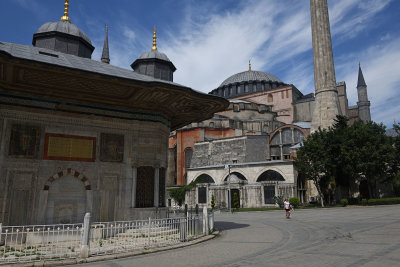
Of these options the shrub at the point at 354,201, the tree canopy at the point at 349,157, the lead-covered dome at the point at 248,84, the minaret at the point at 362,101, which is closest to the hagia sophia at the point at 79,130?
the tree canopy at the point at 349,157

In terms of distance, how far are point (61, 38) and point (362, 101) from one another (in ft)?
213

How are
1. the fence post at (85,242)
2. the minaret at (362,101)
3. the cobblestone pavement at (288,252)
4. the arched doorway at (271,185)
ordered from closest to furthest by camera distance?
the cobblestone pavement at (288,252) < the fence post at (85,242) < the arched doorway at (271,185) < the minaret at (362,101)

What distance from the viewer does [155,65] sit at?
18.0 metres

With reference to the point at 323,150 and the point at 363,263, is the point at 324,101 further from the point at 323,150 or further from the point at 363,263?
the point at 363,263

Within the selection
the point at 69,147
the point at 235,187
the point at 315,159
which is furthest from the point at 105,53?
the point at 69,147

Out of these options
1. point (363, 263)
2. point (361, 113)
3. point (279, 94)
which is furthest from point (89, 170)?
point (361, 113)

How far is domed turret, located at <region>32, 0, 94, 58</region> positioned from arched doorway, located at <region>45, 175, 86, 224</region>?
8.53 m

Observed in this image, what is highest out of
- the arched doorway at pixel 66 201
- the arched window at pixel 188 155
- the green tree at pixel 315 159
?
the arched window at pixel 188 155

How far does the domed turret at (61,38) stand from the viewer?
15.6m

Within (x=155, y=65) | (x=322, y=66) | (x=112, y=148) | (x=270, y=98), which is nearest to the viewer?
(x=112, y=148)

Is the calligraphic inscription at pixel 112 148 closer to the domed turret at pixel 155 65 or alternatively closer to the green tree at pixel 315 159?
the domed turret at pixel 155 65

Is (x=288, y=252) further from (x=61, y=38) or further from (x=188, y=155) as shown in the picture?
(x=188, y=155)

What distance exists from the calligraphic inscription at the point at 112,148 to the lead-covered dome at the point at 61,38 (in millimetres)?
7219

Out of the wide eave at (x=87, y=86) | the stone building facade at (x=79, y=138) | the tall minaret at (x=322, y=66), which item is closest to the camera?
the wide eave at (x=87, y=86)
